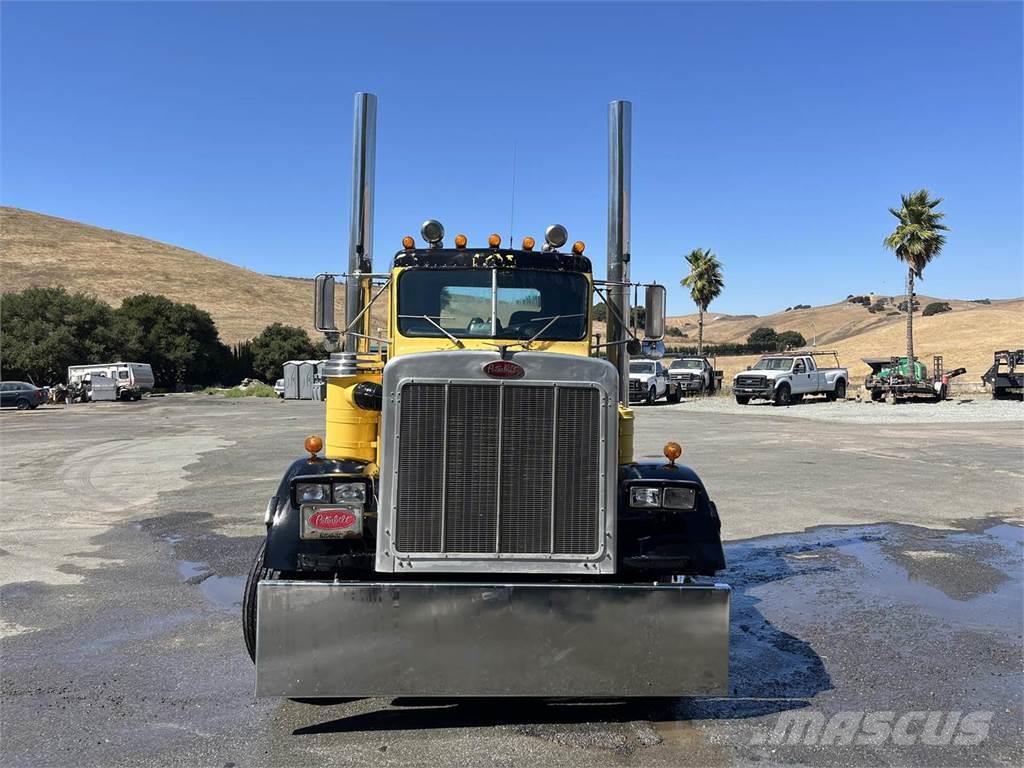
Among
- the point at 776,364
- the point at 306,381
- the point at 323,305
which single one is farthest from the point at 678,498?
the point at 306,381

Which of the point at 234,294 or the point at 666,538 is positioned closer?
the point at 666,538

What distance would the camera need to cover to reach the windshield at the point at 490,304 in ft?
18.2

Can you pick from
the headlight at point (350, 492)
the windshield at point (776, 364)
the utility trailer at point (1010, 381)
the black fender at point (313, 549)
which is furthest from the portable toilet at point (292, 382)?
the headlight at point (350, 492)

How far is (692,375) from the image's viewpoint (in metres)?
41.1

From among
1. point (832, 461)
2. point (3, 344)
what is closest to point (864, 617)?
point (832, 461)

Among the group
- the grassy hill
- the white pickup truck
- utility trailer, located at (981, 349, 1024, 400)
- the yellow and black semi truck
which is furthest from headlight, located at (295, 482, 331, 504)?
the grassy hill

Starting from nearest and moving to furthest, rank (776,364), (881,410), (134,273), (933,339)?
(881,410) < (776,364) < (933,339) < (134,273)

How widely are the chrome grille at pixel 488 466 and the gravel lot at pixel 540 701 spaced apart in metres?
1.00

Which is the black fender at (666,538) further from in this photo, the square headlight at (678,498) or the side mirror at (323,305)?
the side mirror at (323,305)

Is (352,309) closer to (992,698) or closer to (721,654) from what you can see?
(721,654)

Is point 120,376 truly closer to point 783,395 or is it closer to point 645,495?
point 783,395

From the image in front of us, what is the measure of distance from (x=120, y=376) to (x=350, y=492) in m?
48.0

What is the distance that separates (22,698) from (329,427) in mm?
2255

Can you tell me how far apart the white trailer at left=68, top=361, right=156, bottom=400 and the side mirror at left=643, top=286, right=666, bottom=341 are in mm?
47115
